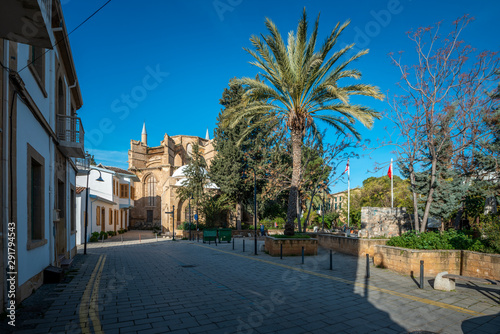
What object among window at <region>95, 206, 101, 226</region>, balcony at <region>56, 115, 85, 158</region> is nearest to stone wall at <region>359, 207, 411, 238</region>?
balcony at <region>56, 115, 85, 158</region>

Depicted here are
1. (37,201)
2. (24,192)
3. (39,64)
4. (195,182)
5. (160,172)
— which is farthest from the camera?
(160,172)

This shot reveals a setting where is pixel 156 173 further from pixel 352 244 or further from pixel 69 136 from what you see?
pixel 352 244

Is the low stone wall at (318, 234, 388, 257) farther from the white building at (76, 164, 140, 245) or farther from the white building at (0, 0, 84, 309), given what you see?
the white building at (76, 164, 140, 245)

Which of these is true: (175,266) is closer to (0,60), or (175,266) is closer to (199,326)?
(199,326)

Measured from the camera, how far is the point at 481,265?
8.66 m

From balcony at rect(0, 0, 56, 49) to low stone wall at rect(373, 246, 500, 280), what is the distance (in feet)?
35.3

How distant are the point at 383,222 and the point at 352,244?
6.31 metres

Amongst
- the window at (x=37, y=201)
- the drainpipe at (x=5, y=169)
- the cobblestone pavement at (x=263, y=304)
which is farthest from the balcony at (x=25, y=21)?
the cobblestone pavement at (x=263, y=304)

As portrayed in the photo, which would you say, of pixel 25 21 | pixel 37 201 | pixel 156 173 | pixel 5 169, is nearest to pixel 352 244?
pixel 37 201

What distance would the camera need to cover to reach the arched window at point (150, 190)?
50.8m

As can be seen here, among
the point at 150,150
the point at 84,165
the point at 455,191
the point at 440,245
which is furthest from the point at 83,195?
the point at 150,150

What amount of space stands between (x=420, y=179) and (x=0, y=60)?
20.2 m

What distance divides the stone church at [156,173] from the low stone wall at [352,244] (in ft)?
80.4

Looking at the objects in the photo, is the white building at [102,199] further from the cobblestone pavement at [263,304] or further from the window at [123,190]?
the cobblestone pavement at [263,304]
